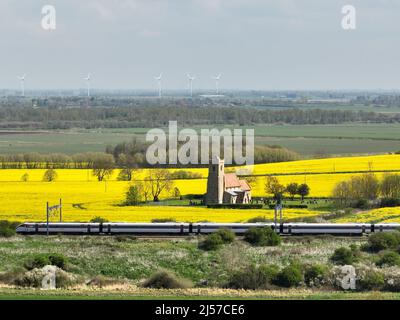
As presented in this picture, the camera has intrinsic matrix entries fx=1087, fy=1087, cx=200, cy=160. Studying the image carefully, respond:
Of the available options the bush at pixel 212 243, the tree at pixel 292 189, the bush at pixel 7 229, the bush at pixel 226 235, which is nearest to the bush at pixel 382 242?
the bush at pixel 226 235

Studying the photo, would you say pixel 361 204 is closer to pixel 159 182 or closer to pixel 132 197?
pixel 132 197

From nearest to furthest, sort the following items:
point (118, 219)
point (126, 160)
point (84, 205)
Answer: point (118, 219), point (84, 205), point (126, 160)

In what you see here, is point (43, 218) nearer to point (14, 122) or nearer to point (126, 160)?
point (126, 160)

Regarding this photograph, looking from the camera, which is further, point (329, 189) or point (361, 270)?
point (329, 189)

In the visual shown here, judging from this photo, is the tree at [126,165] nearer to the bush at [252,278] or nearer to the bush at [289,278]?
the bush at [252,278]

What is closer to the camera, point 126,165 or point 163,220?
point 163,220

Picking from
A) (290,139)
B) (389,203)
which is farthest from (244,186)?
(290,139)
